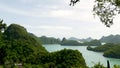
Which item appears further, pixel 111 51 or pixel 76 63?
pixel 111 51

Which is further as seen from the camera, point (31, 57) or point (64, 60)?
point (31, 57)

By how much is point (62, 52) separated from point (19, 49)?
10.4 meters

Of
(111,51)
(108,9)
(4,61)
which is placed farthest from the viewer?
(111,51)

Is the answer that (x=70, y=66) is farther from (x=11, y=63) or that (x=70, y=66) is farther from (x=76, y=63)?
(x=11, y=63)

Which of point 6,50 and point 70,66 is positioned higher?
point 6,50

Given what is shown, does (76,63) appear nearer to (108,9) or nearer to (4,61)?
(4,61)

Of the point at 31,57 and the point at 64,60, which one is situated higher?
the point at 31,57

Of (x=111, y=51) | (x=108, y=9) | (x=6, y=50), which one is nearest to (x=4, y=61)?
(x=6, y=50)

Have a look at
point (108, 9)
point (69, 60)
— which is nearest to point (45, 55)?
point (69, 60)

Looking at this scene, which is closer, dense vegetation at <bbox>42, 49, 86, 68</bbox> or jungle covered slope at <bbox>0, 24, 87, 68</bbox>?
jungle covered slope at <bbox>0, 24, 87, 68</bbox>

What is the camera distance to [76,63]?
6644 centimetres

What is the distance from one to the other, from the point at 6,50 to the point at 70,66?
47.9 ft

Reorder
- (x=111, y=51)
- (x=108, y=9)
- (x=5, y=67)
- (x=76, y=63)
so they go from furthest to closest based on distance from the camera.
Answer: (x=111, y=51), (x=76, y=63), (x=5, y=67), (x=108, y=9)

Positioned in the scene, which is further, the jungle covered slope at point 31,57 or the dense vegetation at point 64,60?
the dense vegetation at point 64,60
